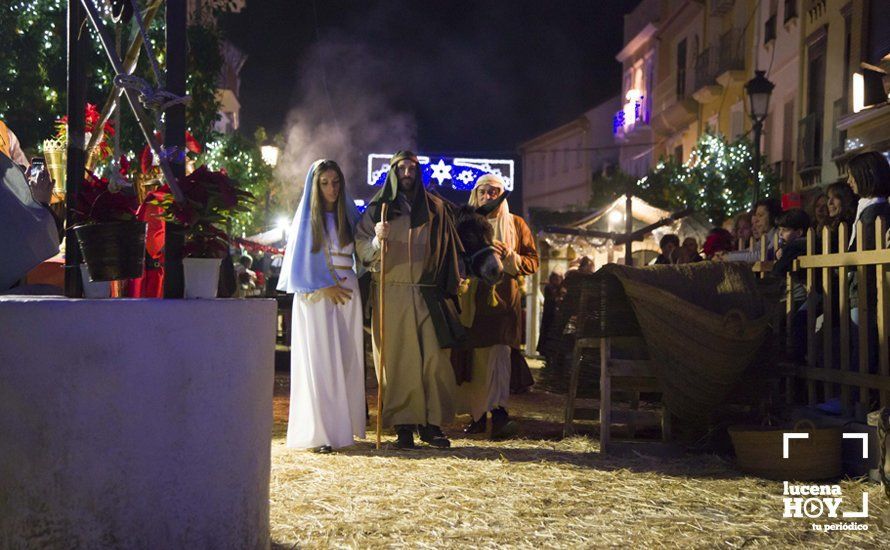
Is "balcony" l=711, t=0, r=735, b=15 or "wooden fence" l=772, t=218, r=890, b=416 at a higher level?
"balcony" l=711, t=0, r=735, b=15

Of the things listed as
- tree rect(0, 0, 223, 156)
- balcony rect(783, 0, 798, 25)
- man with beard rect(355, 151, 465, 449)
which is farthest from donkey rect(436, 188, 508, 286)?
balcony rect(783, 0, 798, 25)

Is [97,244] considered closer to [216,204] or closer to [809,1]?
[216,204]

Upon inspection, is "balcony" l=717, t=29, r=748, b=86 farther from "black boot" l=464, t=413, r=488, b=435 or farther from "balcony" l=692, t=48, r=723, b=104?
"black boot" l=464, t=413, r=488, b=435

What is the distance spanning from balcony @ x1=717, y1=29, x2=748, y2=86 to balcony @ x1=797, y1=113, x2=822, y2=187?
7.80 metres

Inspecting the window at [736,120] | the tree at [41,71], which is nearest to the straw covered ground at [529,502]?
the tree at [41,71]

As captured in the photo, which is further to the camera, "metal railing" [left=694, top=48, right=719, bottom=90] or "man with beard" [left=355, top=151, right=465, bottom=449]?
"metal railing" [left=694, top=48, right=719, bottom=90]

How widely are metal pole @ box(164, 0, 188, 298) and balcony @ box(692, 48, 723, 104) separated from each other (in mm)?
31258

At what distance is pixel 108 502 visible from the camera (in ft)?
13.0

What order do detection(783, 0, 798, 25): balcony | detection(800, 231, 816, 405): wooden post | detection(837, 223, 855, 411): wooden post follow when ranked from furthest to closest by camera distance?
detection(783, 0, 798, 25): balcony → detection(800, 231, 816, 405): wooden post → detection(837, 223, 855, 411): wooden post

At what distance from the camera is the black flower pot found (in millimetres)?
4539

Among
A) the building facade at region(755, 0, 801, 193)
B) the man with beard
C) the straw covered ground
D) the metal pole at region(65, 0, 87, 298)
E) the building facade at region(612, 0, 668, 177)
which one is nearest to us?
the metal pole at region(65, 0, 87, 298)

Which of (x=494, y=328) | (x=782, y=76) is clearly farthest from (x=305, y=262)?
(x=782, y=76)

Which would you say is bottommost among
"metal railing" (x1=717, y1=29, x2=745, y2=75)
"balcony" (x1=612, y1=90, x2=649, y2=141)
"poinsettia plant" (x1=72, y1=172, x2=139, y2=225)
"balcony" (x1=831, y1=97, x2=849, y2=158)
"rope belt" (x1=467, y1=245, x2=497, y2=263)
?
"poinsettia plant" (x1=72, y1=172, x2=139, y2=225)

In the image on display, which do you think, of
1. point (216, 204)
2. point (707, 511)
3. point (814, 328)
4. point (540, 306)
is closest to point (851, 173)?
point (814, 328)
